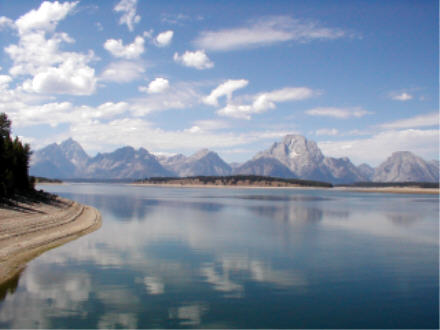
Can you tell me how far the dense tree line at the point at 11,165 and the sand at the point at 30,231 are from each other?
4.11 m

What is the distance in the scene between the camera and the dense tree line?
197 feet

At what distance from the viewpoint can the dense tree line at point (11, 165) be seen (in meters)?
59.9

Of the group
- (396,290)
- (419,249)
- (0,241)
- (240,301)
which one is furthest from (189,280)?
(419,249)

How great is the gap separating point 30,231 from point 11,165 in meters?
35.8

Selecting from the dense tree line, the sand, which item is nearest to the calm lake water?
the sand

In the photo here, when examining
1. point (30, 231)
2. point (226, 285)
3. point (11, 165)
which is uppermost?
point (11, 165)

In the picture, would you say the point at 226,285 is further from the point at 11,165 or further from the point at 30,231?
the point at 11,165

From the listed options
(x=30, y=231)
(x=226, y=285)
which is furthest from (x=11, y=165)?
(x=226, y=285)

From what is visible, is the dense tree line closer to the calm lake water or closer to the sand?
the sand

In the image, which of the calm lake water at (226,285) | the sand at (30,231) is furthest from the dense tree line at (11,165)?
the calm lake water at (226,285)

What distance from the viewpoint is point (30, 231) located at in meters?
43.2

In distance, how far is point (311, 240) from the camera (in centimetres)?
4875

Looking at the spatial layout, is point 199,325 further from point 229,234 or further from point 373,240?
point 373,240

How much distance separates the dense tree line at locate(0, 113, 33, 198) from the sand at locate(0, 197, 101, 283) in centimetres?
411
